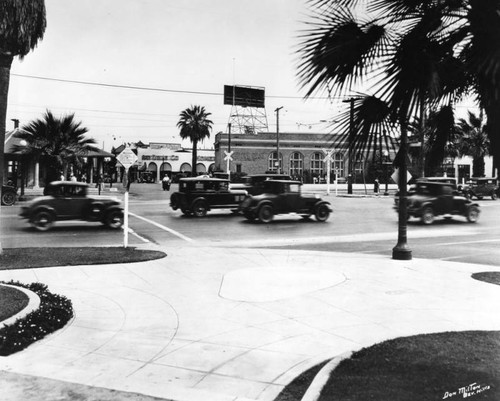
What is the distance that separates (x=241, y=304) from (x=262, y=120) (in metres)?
55.4

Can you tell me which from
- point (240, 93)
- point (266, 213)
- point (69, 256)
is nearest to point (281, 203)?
point (266, 213)

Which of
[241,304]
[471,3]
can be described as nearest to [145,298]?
[241,304]

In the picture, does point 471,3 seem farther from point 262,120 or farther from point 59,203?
point 262,120

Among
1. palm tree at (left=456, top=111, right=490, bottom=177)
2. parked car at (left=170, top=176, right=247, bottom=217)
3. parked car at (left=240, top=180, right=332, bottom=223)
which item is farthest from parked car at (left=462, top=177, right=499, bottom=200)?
parked car at (left=170, top=176, right=247, bottom=217)

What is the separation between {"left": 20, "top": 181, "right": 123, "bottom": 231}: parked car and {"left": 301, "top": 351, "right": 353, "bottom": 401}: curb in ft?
37.1

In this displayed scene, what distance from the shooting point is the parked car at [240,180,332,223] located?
1861 centimetres

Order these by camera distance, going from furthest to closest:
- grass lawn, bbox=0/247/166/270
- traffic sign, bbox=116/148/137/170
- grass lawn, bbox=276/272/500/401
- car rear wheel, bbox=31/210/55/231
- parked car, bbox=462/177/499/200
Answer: parked car, bbox=462/177/499/200
car rear wheel, bbox=31/210/55/231
traffic sign, bbox=116/148/137/170
grass lawn, bbox=0/247/166/270
grass lawn, bbox=276/272/500/401

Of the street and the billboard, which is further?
the street

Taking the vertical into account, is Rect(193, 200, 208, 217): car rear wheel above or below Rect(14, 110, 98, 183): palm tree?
below

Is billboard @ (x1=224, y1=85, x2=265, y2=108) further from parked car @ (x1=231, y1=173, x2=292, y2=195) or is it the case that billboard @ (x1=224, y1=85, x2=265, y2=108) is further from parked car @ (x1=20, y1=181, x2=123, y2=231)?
parked car @ (x1=20, y1=181, x2=123, y2=231)

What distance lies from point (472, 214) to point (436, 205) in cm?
143

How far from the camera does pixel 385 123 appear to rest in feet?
14.0

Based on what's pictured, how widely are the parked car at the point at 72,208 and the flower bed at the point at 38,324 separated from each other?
26.3 feet

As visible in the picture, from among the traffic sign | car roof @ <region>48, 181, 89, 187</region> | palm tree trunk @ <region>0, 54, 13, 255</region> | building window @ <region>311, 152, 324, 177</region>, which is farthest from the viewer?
building window @ <region>311, 152, 324, 177</region>
